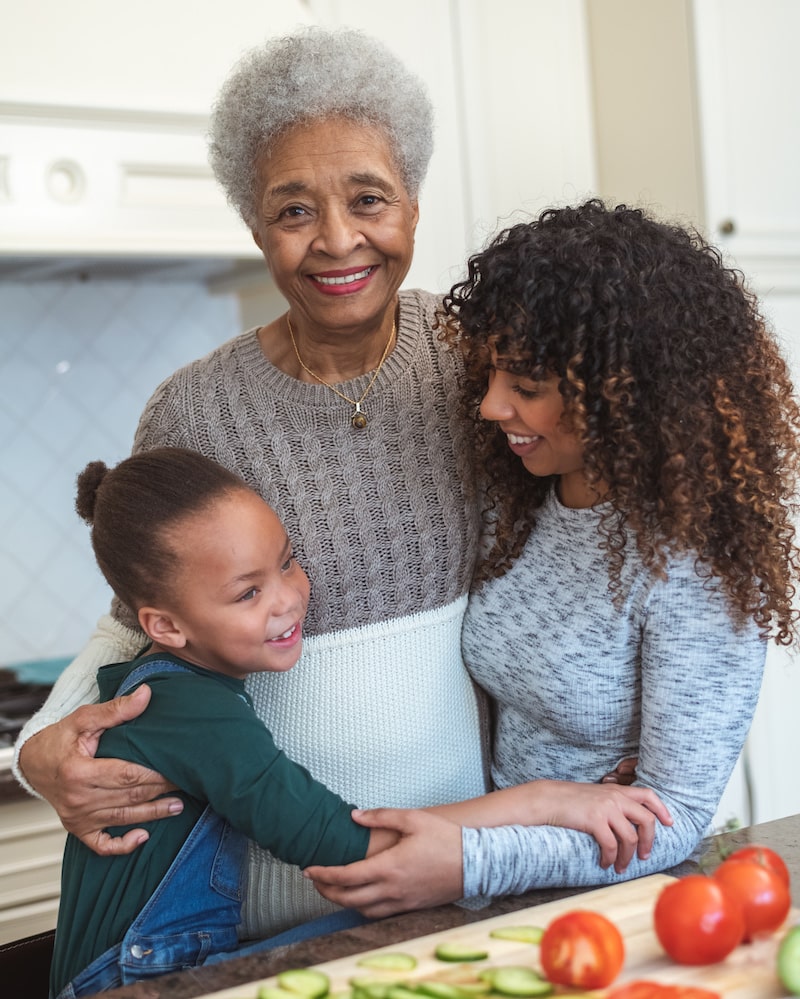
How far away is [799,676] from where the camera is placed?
2.52m

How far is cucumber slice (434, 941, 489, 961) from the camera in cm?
85

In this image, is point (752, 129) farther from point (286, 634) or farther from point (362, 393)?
point (286, 634)

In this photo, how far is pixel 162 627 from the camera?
121cm

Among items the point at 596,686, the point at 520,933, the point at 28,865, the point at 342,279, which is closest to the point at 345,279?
the point at 342,279

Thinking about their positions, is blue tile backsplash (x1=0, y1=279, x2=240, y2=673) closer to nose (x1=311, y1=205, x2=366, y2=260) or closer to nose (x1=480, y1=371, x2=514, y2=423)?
nose (x1=311, y1=205, x2=366, y2=260)

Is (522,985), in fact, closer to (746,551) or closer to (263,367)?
(746,551)

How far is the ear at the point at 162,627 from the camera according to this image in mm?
1207

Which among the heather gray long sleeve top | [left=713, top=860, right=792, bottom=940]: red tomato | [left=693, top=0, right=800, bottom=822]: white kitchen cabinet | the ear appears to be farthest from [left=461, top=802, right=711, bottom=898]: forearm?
[left=693, top=0, right=800, bottom=822]: white kitchen cabinet

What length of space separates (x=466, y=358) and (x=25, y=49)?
1119 millimetres

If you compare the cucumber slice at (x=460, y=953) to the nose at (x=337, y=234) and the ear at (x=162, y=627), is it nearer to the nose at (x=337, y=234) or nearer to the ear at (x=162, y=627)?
the ear at (x=162, y=627)

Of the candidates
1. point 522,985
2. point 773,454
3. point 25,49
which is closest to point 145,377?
point 25,49

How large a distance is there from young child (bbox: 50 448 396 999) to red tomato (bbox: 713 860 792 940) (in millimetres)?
365

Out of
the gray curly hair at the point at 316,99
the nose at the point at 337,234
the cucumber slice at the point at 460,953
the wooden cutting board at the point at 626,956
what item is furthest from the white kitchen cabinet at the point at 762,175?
the cucumber slice at the point at 460,953

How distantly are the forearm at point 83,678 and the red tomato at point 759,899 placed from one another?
0.79 m
